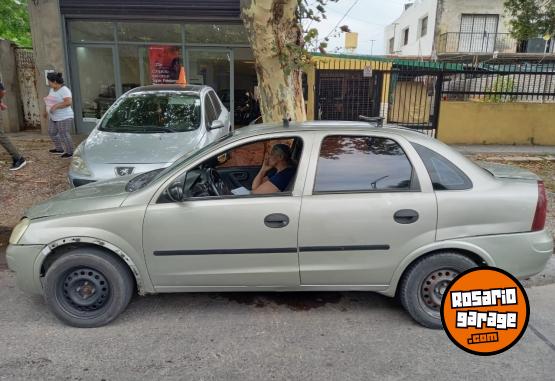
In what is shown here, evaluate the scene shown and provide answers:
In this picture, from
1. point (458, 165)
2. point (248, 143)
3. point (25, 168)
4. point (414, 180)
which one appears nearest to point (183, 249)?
point (248, 143)

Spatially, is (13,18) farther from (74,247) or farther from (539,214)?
(539,214)

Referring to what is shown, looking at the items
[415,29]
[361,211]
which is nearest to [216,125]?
[361,211]

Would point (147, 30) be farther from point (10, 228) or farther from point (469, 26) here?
point (469, 26)

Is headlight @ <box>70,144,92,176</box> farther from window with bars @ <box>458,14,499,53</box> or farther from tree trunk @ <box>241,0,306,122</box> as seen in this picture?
window with bars @ <box>458,14,499,53</box>

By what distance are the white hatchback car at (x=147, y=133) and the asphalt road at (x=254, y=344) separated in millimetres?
1947

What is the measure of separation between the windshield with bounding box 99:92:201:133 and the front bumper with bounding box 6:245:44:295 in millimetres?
3228

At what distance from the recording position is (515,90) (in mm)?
10758

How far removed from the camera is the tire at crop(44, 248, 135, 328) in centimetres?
317

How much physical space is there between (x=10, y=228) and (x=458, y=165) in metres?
5.17

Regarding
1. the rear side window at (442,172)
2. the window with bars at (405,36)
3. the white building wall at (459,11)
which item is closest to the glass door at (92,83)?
the rear side window at (442,172)

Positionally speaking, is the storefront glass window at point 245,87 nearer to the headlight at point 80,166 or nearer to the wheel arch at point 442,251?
the headlight at point 80,166

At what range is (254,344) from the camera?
305 cm

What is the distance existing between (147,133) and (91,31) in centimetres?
699

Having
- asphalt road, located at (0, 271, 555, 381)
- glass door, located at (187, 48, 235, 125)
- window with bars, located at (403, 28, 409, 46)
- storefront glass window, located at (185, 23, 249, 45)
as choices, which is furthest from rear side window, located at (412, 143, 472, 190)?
window with bars, located at (403, 28, 409, 46)
